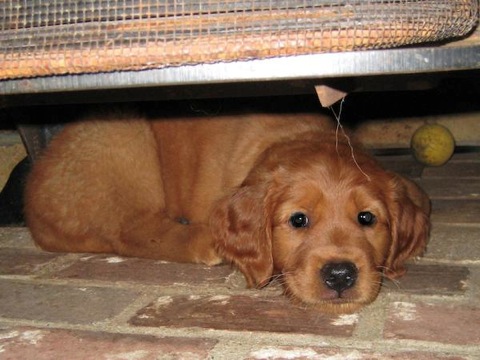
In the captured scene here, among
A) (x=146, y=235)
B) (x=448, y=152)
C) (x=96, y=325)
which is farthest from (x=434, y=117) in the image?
(x=96, y=325)

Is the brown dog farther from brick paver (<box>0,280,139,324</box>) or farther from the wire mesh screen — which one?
the wire mesh screen

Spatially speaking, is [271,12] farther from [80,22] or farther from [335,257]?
[335,257]

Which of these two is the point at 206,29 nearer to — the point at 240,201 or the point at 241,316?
the point at 241,316

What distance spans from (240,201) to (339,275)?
65cm

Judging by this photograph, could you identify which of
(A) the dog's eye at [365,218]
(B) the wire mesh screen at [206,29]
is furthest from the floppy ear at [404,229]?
(B) the wire mesh screen at [206,29]

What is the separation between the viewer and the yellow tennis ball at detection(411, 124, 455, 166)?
4.76 meters

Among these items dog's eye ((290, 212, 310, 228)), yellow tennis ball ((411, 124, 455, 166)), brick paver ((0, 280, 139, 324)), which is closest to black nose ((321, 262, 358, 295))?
dog's eye ((290, 212, 310, 228))

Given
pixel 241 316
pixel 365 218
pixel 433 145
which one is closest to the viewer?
pixel 241 316

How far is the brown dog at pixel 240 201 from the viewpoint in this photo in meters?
2.49

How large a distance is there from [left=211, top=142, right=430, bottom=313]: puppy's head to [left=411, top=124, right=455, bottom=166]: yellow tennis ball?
1.97 metres

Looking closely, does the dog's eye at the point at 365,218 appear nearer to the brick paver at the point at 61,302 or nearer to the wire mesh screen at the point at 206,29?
the brick paver at the point at 61,302

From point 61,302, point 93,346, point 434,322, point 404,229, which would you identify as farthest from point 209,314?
point 404,229

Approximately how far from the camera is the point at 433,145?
4797mm

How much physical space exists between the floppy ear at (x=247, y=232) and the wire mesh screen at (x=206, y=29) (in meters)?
1.37
